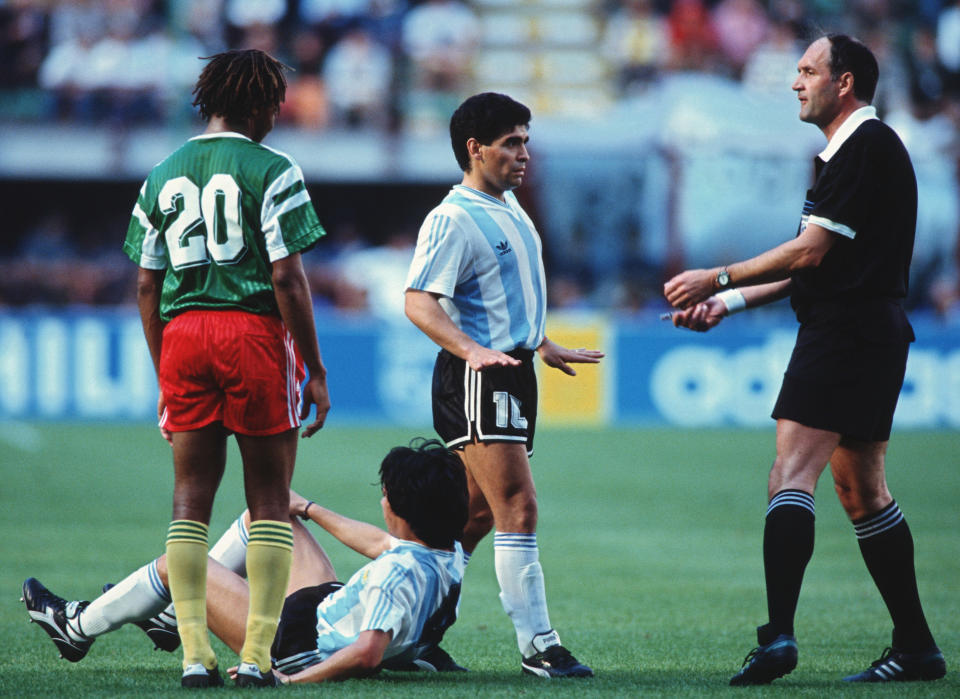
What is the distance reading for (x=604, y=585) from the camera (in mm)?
7449

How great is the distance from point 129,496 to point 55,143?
12.8m

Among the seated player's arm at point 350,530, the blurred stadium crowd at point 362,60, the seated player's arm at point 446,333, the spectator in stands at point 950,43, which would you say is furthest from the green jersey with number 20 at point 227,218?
the spectator in stands at point 950,43

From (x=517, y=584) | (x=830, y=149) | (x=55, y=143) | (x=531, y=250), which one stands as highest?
(x=55, y=143)

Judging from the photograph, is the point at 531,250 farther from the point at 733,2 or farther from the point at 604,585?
the point at 733,2

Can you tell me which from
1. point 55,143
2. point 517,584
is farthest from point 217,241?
point 55,143

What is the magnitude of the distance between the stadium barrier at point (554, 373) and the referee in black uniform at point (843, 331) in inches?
494

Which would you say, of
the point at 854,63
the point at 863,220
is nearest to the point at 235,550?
the point at 863,220

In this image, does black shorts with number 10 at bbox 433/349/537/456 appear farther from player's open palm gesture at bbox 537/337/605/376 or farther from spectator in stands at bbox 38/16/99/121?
A: spectator in stands at bbox 38/16/99/121

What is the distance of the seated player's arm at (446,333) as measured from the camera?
4.46m

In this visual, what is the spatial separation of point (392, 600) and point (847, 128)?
7.57ft

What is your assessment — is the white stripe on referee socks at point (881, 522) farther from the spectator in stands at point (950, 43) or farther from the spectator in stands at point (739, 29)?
the spectator in stands at point (950, 43)

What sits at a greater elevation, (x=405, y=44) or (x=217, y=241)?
(x=405, y=44)

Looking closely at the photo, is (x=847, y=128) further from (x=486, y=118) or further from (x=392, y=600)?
(x=392, y=600)

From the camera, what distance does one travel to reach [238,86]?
4.33m
